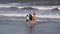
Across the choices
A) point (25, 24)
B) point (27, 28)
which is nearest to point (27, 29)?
point (27, 28)

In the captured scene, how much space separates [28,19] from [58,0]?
33370 millimetres

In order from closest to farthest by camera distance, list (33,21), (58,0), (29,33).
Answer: (29,33), (33,21), (58,0)

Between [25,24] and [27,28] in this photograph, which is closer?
[27,28]

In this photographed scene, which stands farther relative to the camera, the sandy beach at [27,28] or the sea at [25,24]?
the sea at [25,24]

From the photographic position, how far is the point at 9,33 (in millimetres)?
10906

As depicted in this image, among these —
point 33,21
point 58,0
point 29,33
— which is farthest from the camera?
point 58,0

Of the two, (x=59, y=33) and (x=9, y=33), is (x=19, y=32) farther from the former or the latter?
(x=59, y=33)

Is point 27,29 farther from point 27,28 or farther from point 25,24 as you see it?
point 25,24

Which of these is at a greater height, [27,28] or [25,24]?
[27,28]

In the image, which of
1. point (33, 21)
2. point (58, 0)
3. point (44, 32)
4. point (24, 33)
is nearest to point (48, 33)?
point (44, 32)

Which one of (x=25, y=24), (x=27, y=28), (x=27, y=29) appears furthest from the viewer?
(x=25, y=24)

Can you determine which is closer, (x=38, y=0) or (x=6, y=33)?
(x=6, y=33)

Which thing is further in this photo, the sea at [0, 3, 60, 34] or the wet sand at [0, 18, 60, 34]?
the sea at [0, 3, 60, 34]

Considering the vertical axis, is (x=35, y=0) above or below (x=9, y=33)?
below
